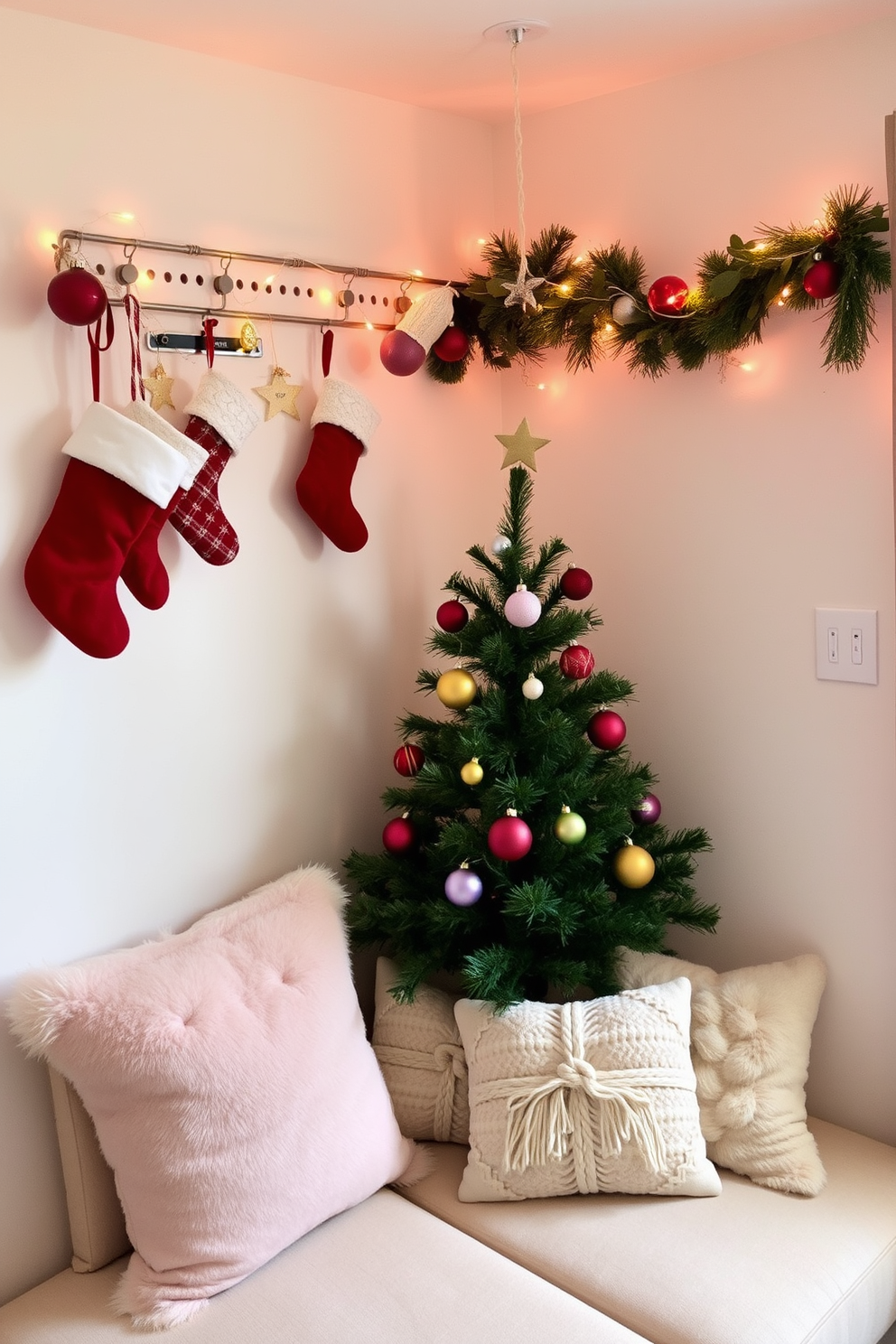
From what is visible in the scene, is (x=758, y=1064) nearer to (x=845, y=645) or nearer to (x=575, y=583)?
(x=845, y=645)

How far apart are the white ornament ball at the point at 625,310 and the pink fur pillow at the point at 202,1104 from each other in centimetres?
127

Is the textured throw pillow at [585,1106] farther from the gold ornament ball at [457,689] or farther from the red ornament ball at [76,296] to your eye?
the red ornament ball at [76,296]

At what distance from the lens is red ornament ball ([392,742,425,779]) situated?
202cm

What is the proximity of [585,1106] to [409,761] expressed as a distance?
648 millimetres

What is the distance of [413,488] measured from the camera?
7.40 feet

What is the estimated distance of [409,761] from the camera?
2023 mm

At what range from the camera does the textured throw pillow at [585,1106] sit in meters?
1.74

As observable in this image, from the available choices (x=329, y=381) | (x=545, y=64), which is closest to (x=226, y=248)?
(x=329, y=381)

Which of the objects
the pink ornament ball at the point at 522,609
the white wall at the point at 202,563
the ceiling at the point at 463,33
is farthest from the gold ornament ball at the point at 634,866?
the ceiling at the point at 463,33

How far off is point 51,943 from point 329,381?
106 centimetres

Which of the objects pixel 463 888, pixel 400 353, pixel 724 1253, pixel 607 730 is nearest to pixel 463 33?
pixel 400 353

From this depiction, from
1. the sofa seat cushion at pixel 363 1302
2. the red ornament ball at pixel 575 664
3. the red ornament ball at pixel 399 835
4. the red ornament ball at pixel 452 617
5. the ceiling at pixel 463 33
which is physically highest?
the ceiling at pixel 463 33

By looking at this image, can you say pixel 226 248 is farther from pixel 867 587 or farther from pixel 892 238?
pixel 867 587

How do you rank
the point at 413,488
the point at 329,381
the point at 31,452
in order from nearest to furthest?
the point at 31,452
the point at 329,381
the point at 413,488
